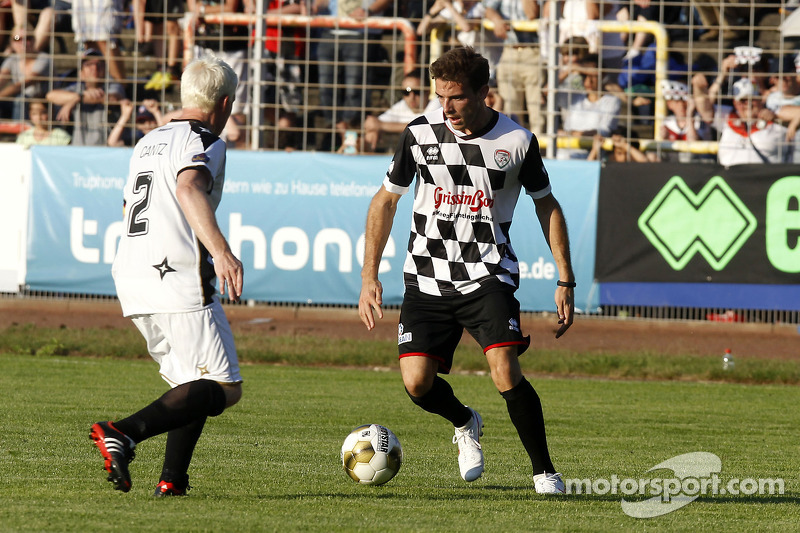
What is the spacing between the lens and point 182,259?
16.3ft

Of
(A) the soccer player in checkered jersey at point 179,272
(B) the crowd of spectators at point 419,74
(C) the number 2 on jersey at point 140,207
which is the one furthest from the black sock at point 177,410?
(B) the crowd of spectators at point 419,74

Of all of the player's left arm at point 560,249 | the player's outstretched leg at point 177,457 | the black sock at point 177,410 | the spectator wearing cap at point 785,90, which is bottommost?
the player's outstretched leg at point 177,457

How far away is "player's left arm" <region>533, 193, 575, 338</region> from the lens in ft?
19.4

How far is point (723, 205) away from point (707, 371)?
6.74 feet

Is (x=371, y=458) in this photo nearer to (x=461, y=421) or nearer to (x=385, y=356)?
(x=461, y=421)

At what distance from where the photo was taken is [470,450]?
20.0 feet

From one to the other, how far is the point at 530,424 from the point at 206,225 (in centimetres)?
206

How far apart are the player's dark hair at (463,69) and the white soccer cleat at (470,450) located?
1.77 meters

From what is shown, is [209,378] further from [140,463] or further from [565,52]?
[565,52]

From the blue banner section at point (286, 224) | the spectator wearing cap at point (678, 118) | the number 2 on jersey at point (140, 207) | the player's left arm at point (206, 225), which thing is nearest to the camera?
the player's left arm at point (206, 225)

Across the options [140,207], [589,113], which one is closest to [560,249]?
[140,207]

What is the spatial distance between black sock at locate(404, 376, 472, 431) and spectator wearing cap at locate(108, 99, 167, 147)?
9954 millimetres

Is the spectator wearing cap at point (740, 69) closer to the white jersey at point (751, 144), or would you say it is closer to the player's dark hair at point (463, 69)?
the white jersey at point (751, 144)

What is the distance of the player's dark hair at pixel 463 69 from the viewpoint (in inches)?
226
